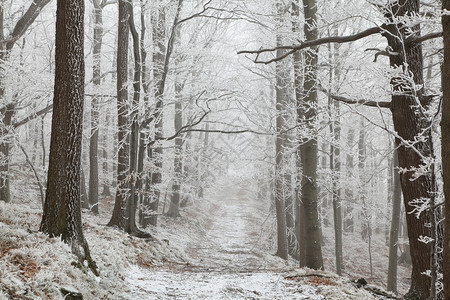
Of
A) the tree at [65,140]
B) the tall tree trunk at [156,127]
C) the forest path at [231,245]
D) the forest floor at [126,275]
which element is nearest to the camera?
the forest floor at [126,275]

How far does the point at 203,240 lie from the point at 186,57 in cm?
857

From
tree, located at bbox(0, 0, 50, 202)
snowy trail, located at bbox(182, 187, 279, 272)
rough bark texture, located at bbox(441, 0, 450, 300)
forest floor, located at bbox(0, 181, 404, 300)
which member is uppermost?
tree, located at bbox(0, 0, 50, 202)

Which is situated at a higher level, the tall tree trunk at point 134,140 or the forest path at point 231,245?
the tall tree trunk at point 134,140

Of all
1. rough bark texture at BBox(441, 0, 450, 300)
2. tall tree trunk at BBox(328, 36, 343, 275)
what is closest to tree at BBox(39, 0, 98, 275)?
rough bark texture at BBox(441, 0, 450, 300)

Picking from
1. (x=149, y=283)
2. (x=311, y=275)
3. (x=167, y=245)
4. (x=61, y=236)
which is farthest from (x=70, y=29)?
(x=167, y=245)

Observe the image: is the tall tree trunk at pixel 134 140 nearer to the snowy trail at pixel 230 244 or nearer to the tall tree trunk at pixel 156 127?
the tall tree trunk at pixel 156 127

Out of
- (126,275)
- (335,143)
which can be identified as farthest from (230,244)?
(126,275)

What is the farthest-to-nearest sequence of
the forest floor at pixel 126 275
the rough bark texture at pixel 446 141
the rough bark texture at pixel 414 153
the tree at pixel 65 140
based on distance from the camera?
the rough bark texture at pixel 414 153
the tree at pixel 65 140
the forest floor at pixel 126 275
the rough bark texture at pixel 446 141

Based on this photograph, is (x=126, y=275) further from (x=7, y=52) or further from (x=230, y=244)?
(x=230, y=244)

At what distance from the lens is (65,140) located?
5.26 m

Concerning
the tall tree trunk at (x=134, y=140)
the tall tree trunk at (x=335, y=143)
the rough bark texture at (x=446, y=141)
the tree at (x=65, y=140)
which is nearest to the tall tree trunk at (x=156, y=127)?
the tall tree trunk at (x=134, y=140)

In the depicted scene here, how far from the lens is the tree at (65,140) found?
17.0ft

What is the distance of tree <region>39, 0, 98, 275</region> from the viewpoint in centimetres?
520

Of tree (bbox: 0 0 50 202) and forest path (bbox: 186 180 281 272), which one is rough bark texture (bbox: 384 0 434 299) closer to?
forest path (bbox: 186 180 281 272)
